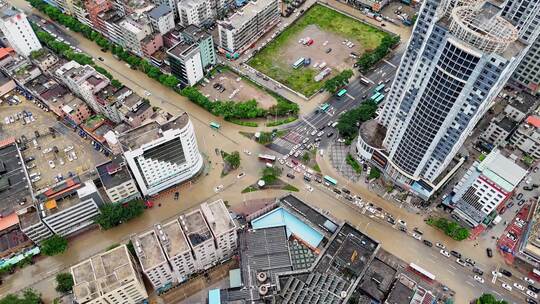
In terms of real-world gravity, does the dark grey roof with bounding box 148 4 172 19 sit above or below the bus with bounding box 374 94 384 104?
above

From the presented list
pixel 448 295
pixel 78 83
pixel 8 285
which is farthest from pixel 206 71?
→ pixel 448 295

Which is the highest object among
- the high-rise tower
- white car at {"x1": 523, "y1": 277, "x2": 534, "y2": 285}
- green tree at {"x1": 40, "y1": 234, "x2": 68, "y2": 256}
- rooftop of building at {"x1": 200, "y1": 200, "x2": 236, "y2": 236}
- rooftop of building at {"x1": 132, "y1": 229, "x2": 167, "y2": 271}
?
the high-rise tower

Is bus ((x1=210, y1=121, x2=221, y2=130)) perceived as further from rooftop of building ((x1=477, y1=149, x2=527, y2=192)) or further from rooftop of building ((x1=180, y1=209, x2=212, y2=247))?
rooftop of building ((x1=477, y1=149, x2=527, y2=192))

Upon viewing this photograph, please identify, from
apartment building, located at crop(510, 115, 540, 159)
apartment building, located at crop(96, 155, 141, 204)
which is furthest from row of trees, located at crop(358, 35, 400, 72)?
apartment building, located at crop(96, 155, 141, 204)

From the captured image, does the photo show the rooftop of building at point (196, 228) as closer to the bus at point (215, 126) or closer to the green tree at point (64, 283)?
the green tree at point (64, 283)

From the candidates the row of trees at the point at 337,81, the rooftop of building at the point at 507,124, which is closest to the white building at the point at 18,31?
the row of trees at the point at 337,81
